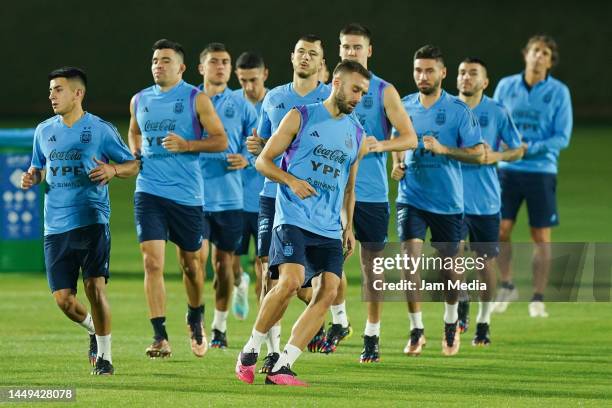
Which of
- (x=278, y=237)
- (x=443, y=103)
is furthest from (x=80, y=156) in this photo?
(x=443, y=103)

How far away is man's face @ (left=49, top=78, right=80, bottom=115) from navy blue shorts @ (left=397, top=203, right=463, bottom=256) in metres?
2.98

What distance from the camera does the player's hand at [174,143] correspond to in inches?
440

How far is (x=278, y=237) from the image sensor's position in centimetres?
944

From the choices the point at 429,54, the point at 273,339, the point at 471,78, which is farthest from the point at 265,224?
the point at 471,78

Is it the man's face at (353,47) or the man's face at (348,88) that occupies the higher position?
the man's face at (353,47)

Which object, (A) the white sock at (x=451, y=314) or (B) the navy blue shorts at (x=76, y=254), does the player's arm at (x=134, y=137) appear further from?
(A) the white sock at (x=451, y=314)

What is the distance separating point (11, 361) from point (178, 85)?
2.50 m

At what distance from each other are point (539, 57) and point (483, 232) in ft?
9.33

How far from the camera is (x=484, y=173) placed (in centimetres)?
1315

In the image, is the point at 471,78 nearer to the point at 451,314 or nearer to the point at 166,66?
the point at 451,314

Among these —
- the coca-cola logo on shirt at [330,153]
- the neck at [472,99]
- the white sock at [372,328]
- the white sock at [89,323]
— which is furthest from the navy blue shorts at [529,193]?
the coca-cola logo on shirt at [330,153]

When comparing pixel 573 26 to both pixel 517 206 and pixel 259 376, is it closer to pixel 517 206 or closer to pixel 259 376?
pixel 517 206

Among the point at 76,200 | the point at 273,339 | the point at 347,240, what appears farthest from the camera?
the point at 273,339

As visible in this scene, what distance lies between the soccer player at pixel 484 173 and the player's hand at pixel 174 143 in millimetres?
2924
